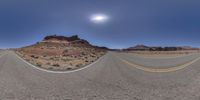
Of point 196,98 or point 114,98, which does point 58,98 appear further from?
point 196,98

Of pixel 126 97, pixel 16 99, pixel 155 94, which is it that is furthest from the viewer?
pixel 155 94

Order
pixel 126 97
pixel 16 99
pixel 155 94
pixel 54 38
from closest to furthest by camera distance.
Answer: pixel 16 99 → pixel 126 97 → pixel 155 94 → pixel 54 38

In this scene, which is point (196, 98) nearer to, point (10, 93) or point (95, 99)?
point (95, 99)

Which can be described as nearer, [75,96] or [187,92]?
[75,96]

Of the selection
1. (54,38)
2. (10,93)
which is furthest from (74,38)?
(10,93)

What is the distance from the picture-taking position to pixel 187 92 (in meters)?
7.12

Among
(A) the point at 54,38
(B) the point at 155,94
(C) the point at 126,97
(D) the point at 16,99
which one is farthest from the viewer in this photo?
(A) the point at 54,38

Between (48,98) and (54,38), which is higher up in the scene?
(54,38)

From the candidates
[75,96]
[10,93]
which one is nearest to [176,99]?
[75,96]

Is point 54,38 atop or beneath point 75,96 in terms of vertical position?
atop

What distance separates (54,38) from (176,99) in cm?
19302

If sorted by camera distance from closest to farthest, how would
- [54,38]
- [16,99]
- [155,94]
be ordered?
[16,99]
[155,94]
[54,38]

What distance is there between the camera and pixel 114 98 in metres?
6.19

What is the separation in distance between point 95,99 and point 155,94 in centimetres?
196
